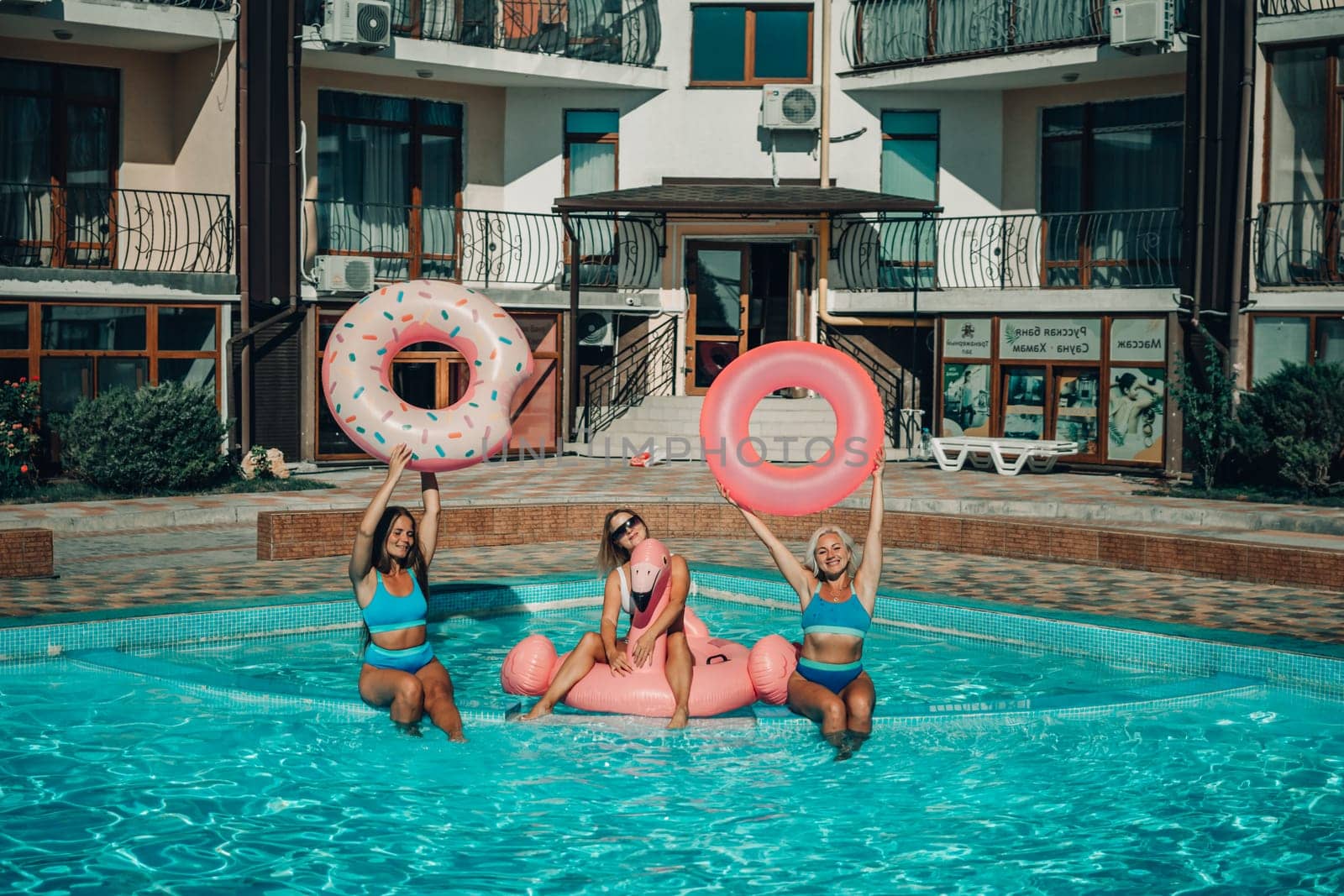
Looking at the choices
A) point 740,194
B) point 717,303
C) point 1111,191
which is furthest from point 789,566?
point 717,303

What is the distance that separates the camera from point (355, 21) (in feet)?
70.6

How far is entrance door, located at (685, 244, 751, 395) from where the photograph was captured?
26.1 metres

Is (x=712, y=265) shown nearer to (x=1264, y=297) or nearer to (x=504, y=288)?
(x=504, y=288)

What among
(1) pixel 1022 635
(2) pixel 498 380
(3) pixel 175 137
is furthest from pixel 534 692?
(3) pixel 175 137

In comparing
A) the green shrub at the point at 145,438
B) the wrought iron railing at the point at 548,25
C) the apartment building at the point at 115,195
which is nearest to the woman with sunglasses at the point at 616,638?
the green shrub at the point at 145,438

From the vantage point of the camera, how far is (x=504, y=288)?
2450cm

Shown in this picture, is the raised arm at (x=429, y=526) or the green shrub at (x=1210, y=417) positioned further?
the green shrub at (x=1210, y=417)

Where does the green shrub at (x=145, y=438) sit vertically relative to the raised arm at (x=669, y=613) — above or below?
above

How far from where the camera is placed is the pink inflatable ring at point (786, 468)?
9.52m

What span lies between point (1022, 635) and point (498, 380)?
13.6ft

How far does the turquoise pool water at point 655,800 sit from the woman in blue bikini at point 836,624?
152mm

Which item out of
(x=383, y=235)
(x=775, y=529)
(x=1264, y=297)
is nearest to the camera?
(x=775, y=529)

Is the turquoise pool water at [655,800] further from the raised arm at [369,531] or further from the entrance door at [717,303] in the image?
the entrance door at [717,303]

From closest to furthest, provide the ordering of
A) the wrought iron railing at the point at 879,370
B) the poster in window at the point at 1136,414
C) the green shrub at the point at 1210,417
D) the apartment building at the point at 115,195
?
the green shrub at the point at 1210,417, the apartment building at the point at 115,195, the poster in window at the point at 1136,414, the wrought iron railing at the point at 879,370
